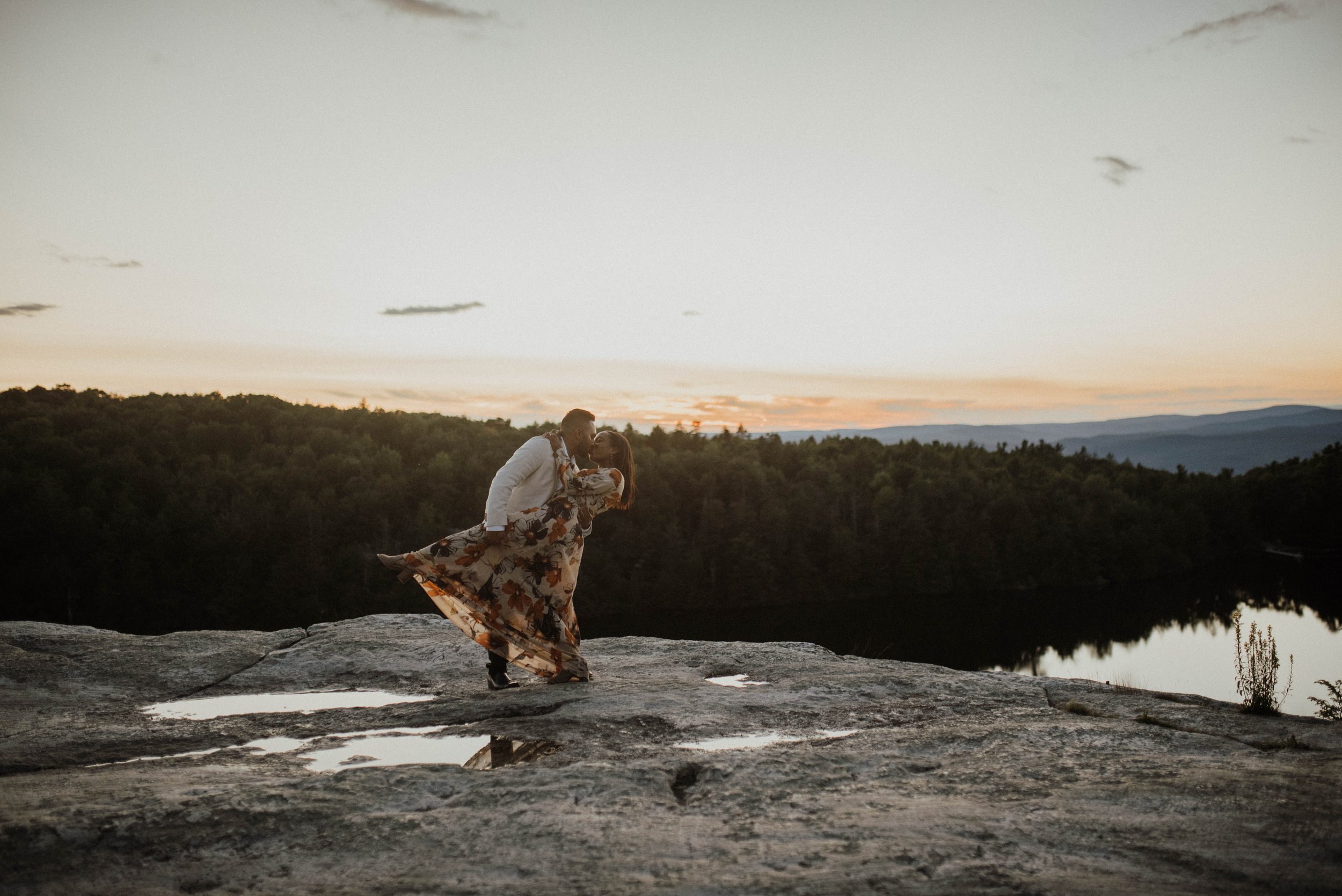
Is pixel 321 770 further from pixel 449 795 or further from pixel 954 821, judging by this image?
pixel 954 821

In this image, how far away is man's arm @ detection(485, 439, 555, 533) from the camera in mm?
6371

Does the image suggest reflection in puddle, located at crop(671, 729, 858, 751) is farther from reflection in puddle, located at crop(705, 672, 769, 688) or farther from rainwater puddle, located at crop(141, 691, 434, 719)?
rainwater puddle, located at crop(141, 691, 434, 719)

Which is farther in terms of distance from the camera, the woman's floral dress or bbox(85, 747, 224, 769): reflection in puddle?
the woman's floral dress

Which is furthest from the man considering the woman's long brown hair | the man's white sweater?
the woman's long brown hair

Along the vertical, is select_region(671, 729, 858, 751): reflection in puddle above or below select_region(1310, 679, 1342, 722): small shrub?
above

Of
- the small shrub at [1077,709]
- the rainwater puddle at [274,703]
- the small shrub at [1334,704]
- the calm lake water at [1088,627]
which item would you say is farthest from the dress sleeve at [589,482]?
the calm lake water at [1088,627]

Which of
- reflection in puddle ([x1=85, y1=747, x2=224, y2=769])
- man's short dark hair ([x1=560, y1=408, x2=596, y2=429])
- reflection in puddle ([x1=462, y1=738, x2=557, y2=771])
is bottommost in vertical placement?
reflection in puddle ([x1=85, y1=747, x2=224, y2=769])

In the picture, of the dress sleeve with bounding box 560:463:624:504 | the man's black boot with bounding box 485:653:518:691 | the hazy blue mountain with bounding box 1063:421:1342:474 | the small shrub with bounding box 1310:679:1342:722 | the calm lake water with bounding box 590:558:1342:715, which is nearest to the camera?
the man's black boot with bounding box 485:653:518:691

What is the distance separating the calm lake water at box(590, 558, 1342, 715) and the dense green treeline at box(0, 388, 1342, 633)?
3.17 m

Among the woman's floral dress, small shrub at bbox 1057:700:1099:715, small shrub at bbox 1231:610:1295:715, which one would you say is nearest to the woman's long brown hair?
the woman's floral dress

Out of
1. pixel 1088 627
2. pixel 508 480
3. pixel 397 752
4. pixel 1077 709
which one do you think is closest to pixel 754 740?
pixel 397 752

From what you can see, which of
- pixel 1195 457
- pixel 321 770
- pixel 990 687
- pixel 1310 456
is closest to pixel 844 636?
pixel 990 687

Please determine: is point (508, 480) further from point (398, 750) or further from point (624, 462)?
point (398, 750)

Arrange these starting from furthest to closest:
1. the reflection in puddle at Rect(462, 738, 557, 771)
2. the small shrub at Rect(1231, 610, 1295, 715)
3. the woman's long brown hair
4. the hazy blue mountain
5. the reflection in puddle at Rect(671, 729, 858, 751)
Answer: the hazy blue mountain < the woman's long brown hair < the small shrub at Rect(1231, 610, 1295, 715) < the reflection in puddle at Rect(671, 729, 858, 751) < the reflection in puddle at Rect(462, 738, 557, 771)
